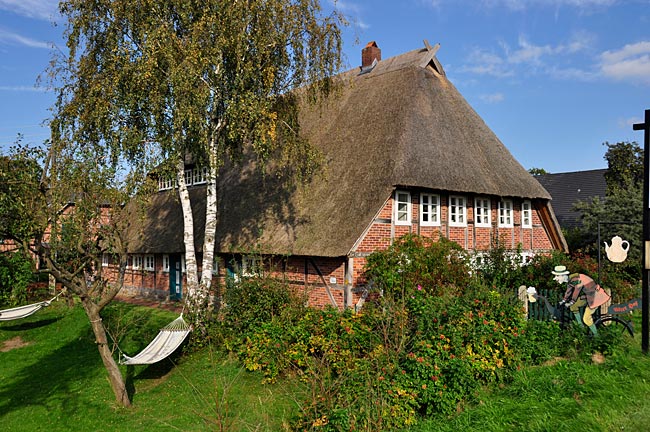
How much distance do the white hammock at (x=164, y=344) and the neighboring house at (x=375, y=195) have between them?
1.91 metres

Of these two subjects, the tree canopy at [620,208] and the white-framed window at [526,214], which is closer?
the white-framed window at [526,214]

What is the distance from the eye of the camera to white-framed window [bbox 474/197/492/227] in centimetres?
1452

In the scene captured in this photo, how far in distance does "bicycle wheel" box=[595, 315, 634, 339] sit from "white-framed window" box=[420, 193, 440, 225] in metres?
5.02

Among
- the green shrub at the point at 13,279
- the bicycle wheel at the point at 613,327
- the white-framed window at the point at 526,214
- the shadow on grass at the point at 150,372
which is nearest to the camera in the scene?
the bicycle wheel at the point at 613,327

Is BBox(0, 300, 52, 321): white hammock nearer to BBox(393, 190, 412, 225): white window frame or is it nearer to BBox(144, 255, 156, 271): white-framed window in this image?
BBox(144, 255, 156, 271): white-framed window

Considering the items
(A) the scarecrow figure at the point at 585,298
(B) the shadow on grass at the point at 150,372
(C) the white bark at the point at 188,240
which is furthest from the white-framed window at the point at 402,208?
(B) the shadow on grass at the point at 150,372

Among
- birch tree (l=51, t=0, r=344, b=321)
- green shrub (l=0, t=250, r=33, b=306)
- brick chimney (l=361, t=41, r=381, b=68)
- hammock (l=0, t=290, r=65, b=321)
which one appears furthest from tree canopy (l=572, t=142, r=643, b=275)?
green shrub (l=0, t=250, r=33, b=306)

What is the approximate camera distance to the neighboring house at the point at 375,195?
1223 cm

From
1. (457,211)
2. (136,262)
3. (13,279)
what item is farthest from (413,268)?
(13,279)

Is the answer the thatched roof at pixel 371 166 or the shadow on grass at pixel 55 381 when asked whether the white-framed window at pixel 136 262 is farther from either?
the shadow on grass at pixel 55 381

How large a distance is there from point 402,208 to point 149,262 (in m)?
11.6

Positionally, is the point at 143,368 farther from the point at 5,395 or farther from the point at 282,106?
the point at 282,106

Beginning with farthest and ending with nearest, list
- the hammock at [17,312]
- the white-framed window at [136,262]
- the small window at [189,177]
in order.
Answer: the white-framed window at [136,262] → the small window at [189,177] → the hammock at [17,312]

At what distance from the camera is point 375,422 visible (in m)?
6.44
